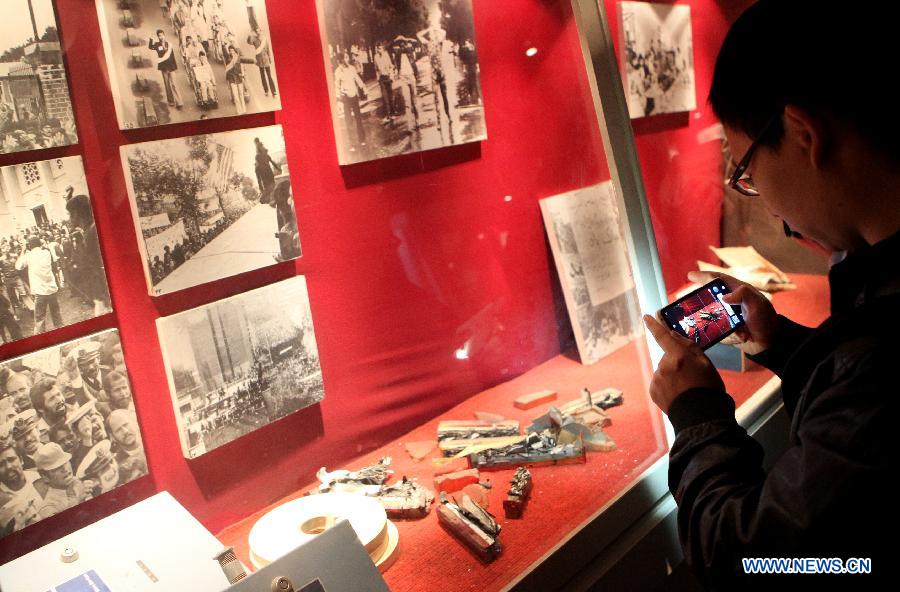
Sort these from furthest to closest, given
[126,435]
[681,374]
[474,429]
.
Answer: [474,429], [126,435], [681,374]

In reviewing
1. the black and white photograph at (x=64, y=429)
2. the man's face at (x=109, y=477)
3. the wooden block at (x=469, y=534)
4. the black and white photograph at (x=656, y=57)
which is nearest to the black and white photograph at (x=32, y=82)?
the black and white photograph at (x=64, y=429)

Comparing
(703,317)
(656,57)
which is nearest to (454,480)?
(703,317)

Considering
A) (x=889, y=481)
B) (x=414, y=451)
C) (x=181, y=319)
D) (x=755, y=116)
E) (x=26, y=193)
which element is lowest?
(x=414, y=451)

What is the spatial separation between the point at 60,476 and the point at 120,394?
0.61ft

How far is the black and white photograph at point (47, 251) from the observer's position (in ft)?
4.26

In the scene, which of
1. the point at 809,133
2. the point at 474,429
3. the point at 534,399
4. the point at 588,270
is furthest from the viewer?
the point at 588,270

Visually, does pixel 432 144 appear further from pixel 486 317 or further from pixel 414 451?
pixel 414 451

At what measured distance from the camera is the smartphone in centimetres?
154

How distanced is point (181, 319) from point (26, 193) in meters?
0.39

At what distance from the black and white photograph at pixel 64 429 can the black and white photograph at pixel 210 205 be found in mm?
198

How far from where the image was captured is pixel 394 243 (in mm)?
2018

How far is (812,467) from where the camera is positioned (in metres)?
0.94

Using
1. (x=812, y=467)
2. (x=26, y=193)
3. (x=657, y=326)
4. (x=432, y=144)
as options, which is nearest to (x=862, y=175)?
(x=812, y=467)

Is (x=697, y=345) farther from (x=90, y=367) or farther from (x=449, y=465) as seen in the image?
(x=90, y=367)
